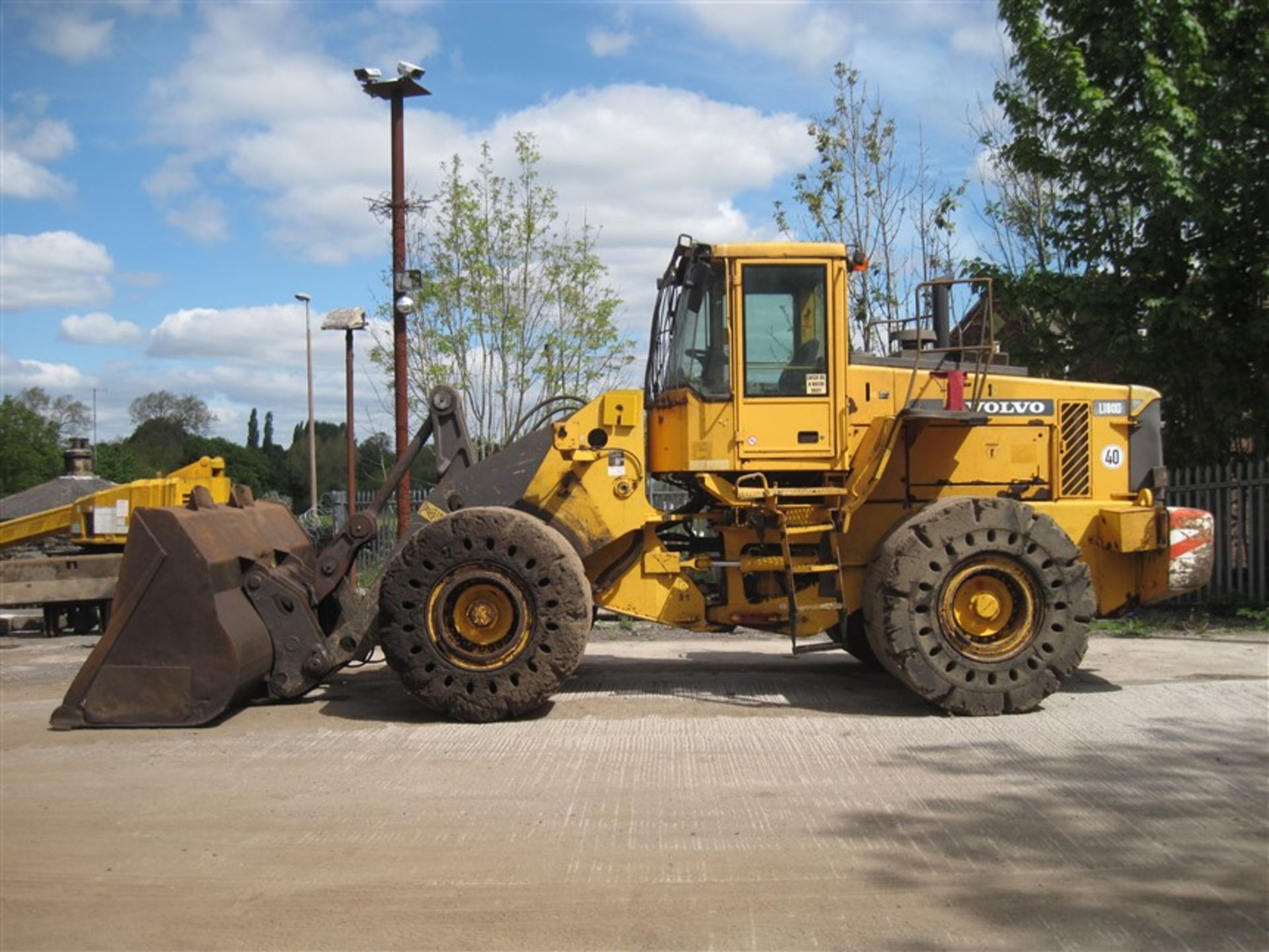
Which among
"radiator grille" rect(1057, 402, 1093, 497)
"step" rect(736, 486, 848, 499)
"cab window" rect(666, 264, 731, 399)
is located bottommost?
"step" rect(736, 486, 848, 499)

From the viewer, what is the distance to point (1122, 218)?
15.9 metres

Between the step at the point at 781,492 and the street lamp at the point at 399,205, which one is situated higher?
the street lamp at the point at 399,205

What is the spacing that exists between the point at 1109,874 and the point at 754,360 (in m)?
4.19

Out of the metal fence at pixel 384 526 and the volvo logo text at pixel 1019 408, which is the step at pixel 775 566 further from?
the metal fence at pixel 384 526

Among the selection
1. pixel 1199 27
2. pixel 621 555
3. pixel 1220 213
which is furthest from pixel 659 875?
pixel 1199 27

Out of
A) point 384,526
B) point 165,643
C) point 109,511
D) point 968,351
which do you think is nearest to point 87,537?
point 109,511

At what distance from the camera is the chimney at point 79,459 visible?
2077 centimetres

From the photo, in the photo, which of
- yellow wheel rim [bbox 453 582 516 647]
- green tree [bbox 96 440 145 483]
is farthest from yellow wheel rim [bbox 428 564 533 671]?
green tree [bbox 96 440 145 483]

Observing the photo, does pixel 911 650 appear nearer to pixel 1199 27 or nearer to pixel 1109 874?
pixel 1109 874

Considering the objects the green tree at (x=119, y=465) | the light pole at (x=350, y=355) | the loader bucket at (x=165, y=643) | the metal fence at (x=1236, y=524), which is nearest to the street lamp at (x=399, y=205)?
the light pole at (x=350, y=355)

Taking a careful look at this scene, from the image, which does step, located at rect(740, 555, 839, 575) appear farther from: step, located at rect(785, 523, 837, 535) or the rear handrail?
the rear handrail

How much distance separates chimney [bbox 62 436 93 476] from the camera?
20.8m

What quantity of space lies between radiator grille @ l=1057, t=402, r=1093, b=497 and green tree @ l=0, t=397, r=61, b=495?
152 ft

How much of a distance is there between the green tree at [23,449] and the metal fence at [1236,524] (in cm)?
4442
